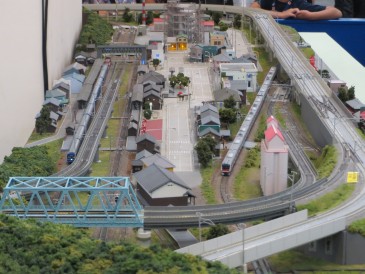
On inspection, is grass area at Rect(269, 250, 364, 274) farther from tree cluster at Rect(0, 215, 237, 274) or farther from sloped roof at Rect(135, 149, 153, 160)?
sloped roof at Rect(135, 149, 153, 160)

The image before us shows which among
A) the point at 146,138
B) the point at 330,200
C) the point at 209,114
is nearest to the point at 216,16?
the point at 209,114

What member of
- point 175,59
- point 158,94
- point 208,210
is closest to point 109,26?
point 175,59

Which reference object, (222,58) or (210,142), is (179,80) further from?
(210,142)

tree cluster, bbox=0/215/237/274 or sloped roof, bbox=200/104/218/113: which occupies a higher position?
tree cluster, bbox=0/215/237/274

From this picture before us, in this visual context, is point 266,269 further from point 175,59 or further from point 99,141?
point 175,59

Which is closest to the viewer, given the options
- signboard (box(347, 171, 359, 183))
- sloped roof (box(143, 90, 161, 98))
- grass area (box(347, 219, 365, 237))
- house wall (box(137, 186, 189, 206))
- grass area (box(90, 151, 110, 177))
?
grass area (box(347, 219, 365, 237))

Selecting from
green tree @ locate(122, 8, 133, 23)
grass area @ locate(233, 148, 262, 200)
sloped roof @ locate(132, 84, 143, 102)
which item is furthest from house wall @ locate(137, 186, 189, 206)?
green tree @ locate(122, 8, 133, 23)

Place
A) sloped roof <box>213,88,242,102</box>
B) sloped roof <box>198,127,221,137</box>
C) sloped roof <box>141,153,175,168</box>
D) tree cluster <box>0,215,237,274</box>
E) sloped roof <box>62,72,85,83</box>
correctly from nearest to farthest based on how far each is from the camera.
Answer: tree cluster <box>0,215,237,274</box>, sloped roof <box>141,153,175,168</box>, sloped roof <box>198,127,221,137</box>, sloped roof <box>213,88,242,102</box>, sloped roof <box>62,72,85,83</box>
